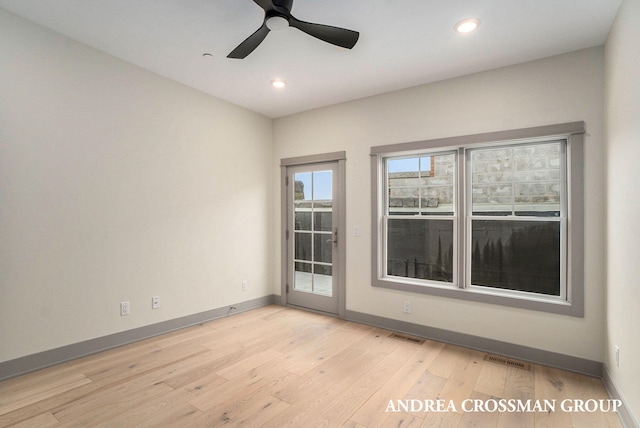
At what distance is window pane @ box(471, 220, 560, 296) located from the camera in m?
2.97

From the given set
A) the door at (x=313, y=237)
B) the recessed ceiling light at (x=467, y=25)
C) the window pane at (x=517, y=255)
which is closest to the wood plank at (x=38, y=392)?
the door at (x=313, y=237)

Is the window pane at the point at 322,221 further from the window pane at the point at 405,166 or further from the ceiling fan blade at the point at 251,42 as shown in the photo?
the ceiling fan blade at the point at 251,42

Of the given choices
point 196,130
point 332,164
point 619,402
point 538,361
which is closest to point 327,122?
point 332,164

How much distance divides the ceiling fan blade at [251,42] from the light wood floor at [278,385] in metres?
2.60

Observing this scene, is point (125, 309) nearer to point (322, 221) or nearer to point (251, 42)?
point (322, 221)

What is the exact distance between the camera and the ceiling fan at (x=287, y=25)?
1990mm

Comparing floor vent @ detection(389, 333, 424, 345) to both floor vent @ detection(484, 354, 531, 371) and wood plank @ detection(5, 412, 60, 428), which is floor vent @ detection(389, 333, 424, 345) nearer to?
floor vent @ detection(484, 354, 531, 371)

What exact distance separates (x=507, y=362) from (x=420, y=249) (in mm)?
1360

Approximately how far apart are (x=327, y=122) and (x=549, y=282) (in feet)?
10.2

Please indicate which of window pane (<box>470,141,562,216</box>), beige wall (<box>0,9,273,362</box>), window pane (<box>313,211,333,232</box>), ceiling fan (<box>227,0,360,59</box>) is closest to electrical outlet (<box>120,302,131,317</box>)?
beige wall (<box>0,9,273,362</box>)

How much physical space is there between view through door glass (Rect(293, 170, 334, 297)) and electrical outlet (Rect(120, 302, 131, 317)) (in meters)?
2.15

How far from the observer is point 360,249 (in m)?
3.96

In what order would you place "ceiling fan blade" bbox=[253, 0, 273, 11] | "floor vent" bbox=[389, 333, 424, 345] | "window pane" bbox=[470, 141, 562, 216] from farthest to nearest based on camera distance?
"floor vent" bbox=[389, 333, 424, 345]
"window pane" bbox=[470, 141, 562, 216]
"ceiling fan blade" bbox=[253, 0, 273, 11]

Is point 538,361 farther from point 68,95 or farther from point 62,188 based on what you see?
point 68,95
